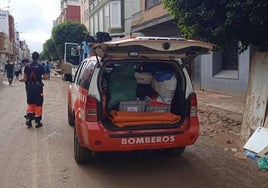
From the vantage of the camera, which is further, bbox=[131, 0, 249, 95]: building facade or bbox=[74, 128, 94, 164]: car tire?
bbox=[131, 0, 249, 95]: building facade

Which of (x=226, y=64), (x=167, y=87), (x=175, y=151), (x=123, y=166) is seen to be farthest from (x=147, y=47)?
(x=226, y=64)

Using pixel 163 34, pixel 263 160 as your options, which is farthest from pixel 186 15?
pixel 163 34

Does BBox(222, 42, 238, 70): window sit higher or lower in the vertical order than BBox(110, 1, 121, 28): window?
lower

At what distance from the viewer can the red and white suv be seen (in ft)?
17.0

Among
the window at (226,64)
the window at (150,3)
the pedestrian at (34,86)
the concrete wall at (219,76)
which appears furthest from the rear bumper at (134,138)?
the window at (150,3)

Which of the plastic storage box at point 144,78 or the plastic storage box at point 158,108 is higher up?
the plastic storage box at point 144,78

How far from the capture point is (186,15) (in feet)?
23.4

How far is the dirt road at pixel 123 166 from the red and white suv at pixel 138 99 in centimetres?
42

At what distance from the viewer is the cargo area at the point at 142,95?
542cm

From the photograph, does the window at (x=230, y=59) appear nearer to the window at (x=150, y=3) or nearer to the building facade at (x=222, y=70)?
the building facade at (x=222, y=70)

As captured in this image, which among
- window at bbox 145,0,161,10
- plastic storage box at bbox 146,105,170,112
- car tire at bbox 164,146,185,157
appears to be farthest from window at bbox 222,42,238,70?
plastic storage box at bbox 146,105,170,112

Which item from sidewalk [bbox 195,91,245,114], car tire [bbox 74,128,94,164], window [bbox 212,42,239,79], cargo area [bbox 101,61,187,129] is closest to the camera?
cargo area [bbox 101,61,187,129]

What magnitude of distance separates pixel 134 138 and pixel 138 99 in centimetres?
77

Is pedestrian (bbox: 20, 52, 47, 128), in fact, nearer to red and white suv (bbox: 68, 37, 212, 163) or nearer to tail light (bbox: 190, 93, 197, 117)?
red and white suv (bbox: 68, 37, 212, 163)
